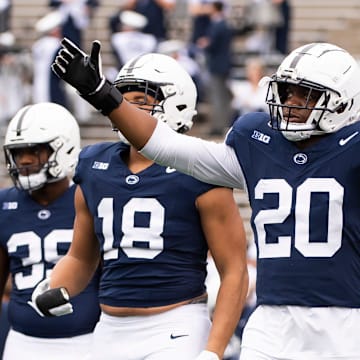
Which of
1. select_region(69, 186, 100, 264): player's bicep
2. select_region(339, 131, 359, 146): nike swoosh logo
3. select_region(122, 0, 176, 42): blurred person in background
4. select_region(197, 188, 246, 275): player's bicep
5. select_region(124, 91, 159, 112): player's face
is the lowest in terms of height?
select_region(122, 0, 176, 42): blurred person in background

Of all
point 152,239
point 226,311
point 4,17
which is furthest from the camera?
point 4,17

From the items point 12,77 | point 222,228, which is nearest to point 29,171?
point 222,228

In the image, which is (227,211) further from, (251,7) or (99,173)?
(251,7)

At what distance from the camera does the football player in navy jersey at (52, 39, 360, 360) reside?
4.94m

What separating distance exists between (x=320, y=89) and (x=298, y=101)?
94mm

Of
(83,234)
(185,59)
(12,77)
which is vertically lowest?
(12,77)

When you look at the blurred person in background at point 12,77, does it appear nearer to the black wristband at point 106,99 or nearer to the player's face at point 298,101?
the player's face at point 298,101

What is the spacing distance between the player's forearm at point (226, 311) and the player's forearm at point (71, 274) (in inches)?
26.2

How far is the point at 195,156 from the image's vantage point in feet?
16.5

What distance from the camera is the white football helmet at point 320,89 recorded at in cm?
500

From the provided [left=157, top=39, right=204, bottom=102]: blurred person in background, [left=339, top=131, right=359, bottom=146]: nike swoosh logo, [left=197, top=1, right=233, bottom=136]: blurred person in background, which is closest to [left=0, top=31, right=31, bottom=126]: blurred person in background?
[left=157, top=39, right=204, bottom=102]: blurred person in background

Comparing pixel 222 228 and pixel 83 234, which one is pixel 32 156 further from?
pixel 222 228

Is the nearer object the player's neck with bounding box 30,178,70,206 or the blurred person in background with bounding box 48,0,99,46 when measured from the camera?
the player's neck with bounding box 30,178,70,206

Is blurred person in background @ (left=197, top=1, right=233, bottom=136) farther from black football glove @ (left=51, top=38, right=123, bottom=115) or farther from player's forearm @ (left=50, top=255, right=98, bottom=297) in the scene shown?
black football glove @ (left=51, top=38, right=123, bottom=115)
